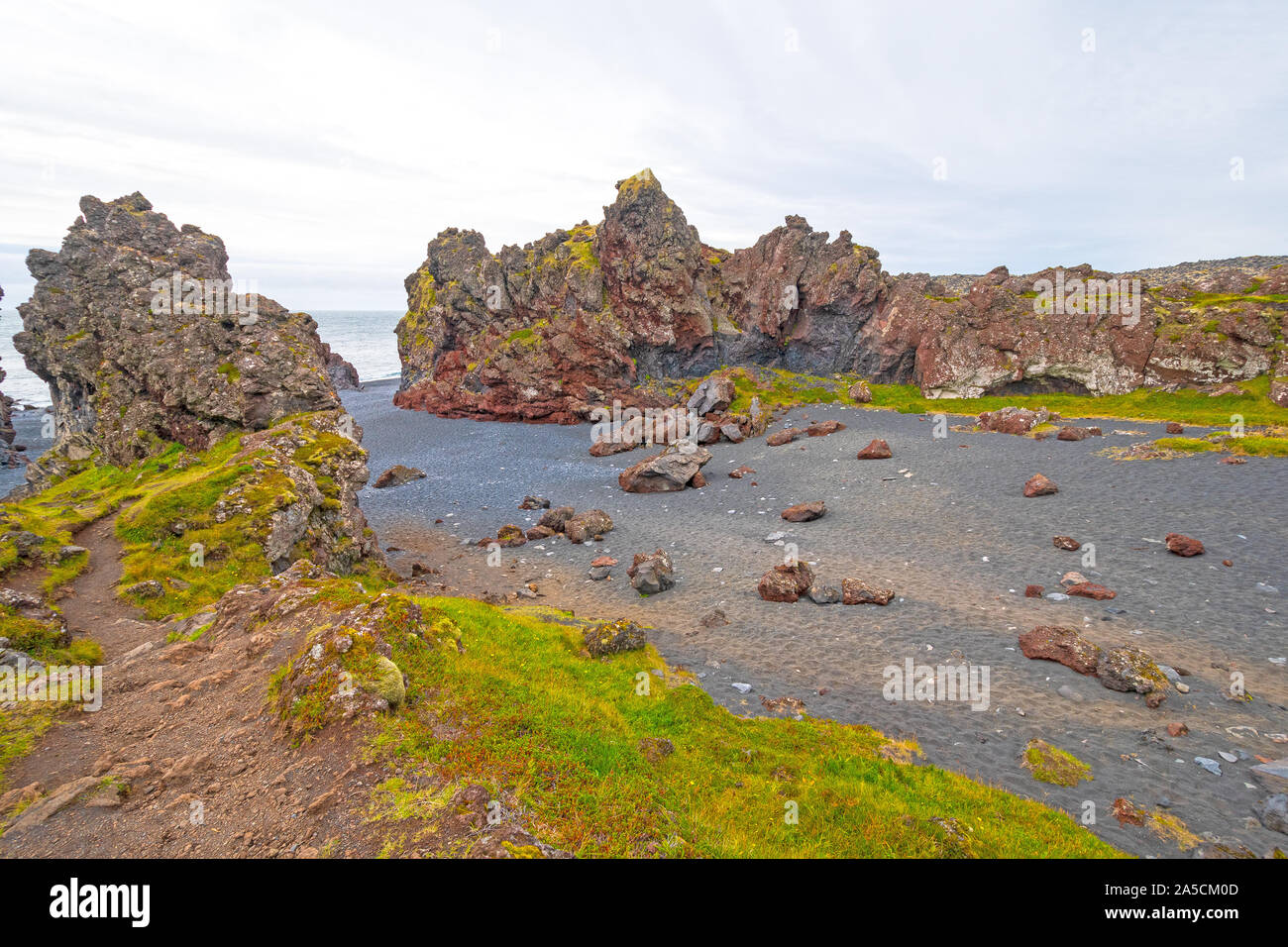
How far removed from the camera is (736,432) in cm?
5034

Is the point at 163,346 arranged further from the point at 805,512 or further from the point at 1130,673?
the point at 1130,673

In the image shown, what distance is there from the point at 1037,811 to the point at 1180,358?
54879 millimetres

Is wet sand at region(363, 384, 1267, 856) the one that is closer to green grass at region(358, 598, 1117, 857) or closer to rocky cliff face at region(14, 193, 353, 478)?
green grass at region(358, 598, 1117, 857)

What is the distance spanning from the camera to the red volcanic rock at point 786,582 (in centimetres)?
2094

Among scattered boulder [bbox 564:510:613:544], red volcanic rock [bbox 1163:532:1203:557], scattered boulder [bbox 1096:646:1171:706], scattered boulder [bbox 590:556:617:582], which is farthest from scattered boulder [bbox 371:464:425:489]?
red volcanic rock [bbox 1163:532:1203:557]

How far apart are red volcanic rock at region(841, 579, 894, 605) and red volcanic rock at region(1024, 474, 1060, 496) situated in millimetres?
14447

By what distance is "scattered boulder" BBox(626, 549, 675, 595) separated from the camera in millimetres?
22828

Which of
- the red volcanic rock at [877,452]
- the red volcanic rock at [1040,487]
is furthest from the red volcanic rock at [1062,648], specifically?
the red volcanic rock at [877,452]

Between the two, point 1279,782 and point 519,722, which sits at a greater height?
point 519,722

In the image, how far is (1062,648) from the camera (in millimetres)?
15406

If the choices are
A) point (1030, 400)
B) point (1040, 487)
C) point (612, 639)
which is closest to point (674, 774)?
point (612, 639)

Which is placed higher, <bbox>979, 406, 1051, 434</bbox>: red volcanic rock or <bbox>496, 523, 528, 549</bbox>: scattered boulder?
<bbox>979, 406, 1051, 434</bbox>: red volcanic rock

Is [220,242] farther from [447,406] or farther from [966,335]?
[966,335]
